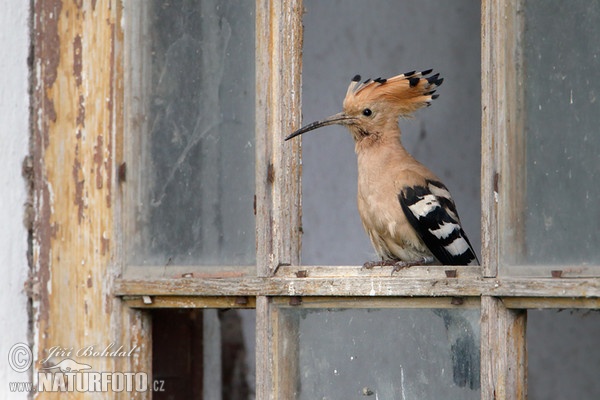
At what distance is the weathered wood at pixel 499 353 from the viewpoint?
234 cm

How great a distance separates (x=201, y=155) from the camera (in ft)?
9.31

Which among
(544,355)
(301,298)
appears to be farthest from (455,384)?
(544,355)

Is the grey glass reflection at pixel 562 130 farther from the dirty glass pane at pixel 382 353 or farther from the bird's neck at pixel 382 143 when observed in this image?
the bird's neck at pixel 382 143

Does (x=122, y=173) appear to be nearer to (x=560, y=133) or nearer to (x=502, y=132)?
(x=502, y=132)

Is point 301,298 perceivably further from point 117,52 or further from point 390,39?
point 390,39

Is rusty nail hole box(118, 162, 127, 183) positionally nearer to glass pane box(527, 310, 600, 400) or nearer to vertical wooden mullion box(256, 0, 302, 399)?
vertical wooden mullion box(256, 0, 302, 399)

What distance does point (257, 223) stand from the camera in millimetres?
2678

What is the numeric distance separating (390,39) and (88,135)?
206 cm

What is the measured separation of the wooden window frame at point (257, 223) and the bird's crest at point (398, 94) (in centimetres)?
58

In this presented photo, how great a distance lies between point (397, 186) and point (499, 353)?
89 centimetres

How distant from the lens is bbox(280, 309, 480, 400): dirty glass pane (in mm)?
2441

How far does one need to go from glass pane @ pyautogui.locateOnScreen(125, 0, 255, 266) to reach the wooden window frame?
0.05 meters

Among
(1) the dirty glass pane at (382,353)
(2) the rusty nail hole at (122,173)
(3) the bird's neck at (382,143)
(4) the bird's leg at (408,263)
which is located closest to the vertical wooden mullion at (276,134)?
(1) the dirty glass pane at (382,353)

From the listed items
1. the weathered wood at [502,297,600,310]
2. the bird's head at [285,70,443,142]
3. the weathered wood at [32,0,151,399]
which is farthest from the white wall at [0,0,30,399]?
the weathered wood at [502,297,600,310]
